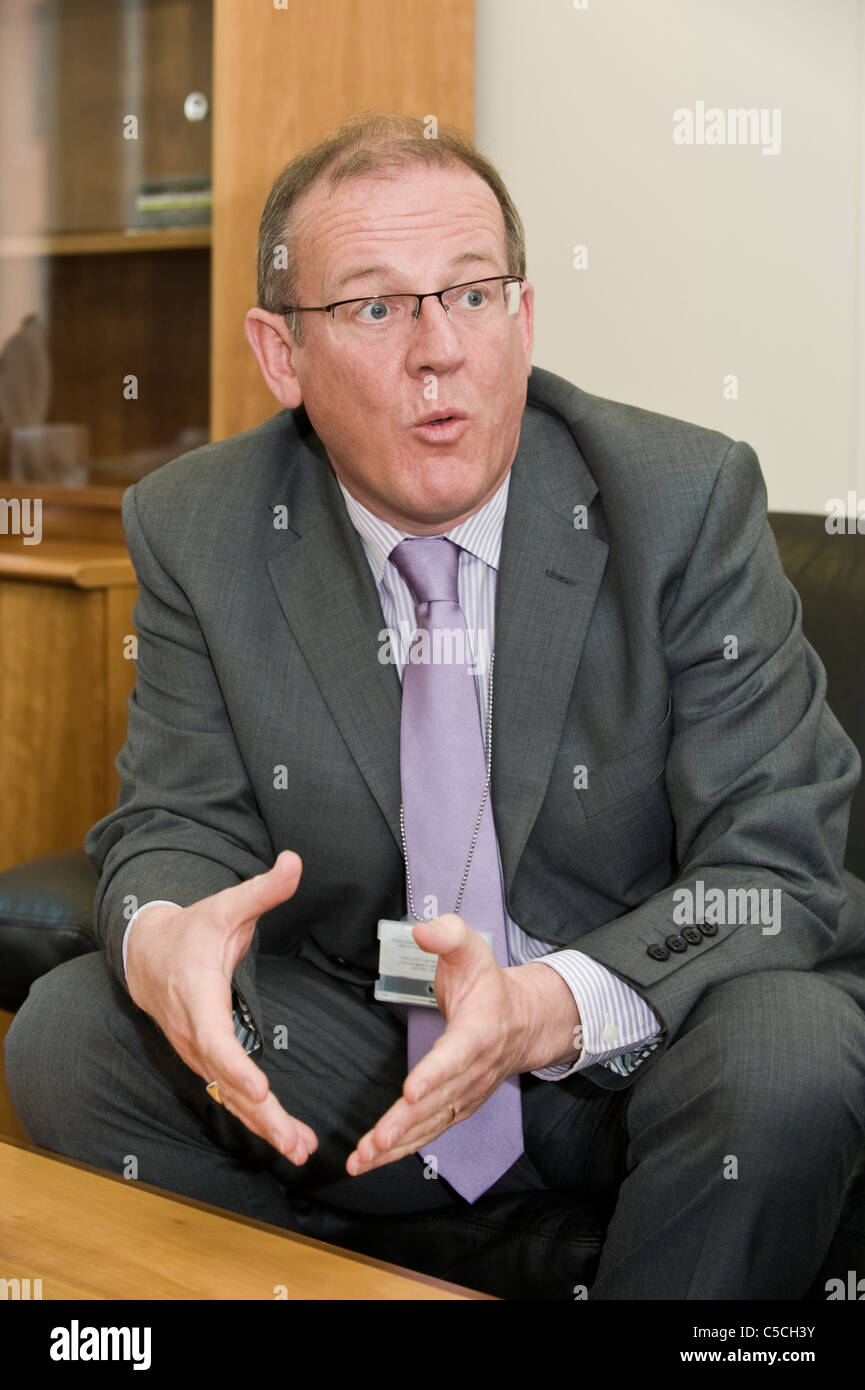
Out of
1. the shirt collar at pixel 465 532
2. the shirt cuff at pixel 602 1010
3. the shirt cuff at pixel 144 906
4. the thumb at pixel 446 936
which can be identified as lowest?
the shirt cuff at pixel 602 1010

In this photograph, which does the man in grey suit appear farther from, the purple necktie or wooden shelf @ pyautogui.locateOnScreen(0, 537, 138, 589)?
wooden shelf @ pyautogui.locateOnScreen(0, 537, 138, 589)

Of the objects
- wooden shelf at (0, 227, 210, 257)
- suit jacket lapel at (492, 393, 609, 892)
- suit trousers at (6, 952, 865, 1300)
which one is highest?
wooden shelf at (0, 227, 210, 257)

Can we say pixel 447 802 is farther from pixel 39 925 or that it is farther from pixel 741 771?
pixel 39 925

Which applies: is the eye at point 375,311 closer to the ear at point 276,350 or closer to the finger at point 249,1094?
the ear at point 276,350

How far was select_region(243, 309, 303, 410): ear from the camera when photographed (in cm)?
161

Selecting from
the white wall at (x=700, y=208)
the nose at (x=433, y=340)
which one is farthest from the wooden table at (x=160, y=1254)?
the white wall at (x=700, y=208)

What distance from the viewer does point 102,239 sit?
274 centimetres

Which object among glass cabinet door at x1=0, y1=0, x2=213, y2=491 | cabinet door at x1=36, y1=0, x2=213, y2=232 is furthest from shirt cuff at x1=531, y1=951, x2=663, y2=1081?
cabinet door at x1=36, y1=0, x2=213, y2=232

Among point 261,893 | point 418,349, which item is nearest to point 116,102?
point 418,349

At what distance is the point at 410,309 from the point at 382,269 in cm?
5

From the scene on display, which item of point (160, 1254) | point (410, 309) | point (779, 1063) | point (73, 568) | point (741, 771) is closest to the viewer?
point (160, 1254)

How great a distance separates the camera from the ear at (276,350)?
1.61 meters

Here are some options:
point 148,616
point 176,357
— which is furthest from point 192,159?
point 148,616

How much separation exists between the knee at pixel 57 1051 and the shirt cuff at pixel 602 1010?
1.39 feet
